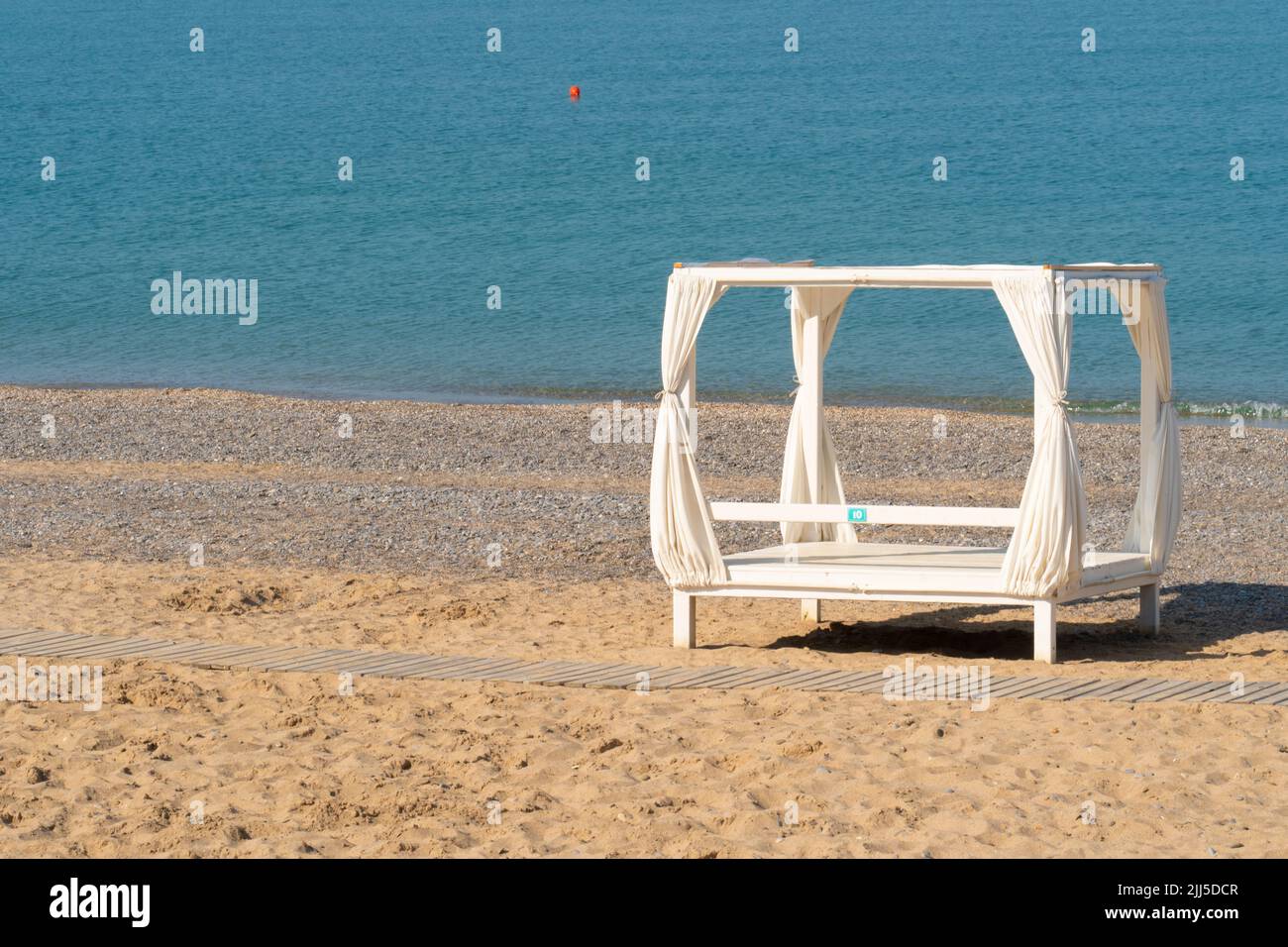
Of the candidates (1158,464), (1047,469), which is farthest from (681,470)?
(1158,464)

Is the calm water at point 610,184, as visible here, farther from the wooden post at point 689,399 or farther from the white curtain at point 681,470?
the white curtain at point 681,470

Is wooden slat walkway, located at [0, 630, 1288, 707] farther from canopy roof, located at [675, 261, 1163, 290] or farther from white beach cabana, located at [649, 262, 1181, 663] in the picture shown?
canopy roof, located at [675, 261, 1163, 290]

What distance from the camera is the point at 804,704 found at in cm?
782

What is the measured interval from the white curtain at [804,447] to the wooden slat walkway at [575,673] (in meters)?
2.09

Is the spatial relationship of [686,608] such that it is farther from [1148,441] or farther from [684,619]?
[1148,441]

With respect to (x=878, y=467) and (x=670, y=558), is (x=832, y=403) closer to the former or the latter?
(x=878, y=467)

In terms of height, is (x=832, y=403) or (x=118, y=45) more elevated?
(x=118, y=45)

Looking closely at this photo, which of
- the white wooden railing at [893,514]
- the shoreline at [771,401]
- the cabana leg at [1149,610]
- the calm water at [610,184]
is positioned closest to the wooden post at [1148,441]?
the cabana leg at [1149,610]

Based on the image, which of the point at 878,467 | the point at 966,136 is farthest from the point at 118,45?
the point at 878,467

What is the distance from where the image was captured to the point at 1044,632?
8.92 metres
